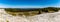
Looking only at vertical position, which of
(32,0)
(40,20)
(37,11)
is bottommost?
(40,20)

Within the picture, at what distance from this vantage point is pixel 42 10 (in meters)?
1.48

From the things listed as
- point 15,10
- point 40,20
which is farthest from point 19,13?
point 40,20

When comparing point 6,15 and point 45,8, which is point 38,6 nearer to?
point 45,8

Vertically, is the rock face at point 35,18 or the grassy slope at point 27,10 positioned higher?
the grassy slope at point 27,10

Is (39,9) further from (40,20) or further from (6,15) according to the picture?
(6,15)

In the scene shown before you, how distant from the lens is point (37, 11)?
1.48m

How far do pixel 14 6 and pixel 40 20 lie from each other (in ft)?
1.23

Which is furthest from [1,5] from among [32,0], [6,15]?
[32,0]

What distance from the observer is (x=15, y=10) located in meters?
1.48

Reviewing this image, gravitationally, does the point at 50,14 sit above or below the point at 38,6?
below

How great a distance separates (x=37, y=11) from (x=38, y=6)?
0.21 feet

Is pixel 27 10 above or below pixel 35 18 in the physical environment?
above

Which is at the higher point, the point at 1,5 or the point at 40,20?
the point at 1,5

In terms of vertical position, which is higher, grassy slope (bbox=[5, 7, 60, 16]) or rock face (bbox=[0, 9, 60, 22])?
grassy slope (bbox=[5, 7, 60, 16])
